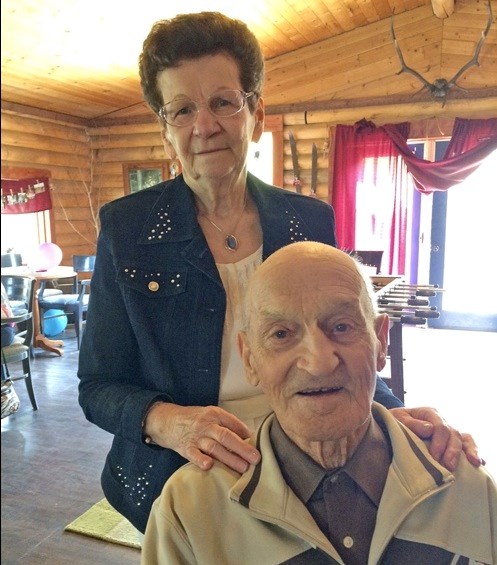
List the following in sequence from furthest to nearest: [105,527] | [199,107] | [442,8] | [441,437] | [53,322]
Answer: [53,322], [442,8], [105,527], [199,107], [441,437]

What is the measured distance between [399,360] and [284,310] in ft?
7.57

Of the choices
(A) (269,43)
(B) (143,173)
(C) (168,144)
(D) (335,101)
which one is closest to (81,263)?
(B) (143,173)

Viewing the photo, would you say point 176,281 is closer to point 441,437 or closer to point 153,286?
point 153,286

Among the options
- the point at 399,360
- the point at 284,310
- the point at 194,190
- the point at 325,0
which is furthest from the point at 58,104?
the point at 284,310

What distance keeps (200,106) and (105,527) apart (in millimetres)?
2280

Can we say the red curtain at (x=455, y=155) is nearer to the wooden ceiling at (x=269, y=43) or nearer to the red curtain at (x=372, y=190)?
the red curtain at (x=372, y=190)

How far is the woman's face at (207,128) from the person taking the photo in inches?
43.3

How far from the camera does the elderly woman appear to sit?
1.10 m

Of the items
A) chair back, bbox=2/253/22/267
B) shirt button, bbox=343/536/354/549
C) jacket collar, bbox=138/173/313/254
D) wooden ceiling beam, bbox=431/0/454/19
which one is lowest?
shirt button, bbox=343/536/354/549

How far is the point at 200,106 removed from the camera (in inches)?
43.9

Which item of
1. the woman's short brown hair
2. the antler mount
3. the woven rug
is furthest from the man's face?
the antler mount

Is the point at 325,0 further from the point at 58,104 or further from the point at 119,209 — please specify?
the point at 119,209

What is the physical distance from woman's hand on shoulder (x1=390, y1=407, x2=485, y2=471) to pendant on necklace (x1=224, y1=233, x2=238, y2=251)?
0.55m

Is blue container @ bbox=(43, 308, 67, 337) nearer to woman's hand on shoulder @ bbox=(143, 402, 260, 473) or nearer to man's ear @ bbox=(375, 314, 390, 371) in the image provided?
woman's hand on shoulder @ bbox=(143, 402, 260, 473)
